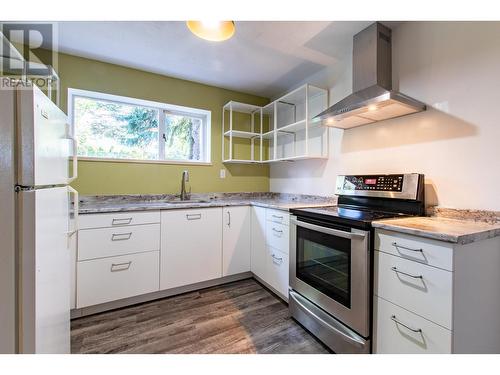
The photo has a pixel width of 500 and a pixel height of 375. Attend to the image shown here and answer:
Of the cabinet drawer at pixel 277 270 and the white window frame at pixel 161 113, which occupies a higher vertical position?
the white window frame at pixel 161 113

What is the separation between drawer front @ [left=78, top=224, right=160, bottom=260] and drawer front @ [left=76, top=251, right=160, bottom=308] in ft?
0.17

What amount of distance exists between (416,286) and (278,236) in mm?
1118

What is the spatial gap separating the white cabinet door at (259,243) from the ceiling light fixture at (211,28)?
151cm

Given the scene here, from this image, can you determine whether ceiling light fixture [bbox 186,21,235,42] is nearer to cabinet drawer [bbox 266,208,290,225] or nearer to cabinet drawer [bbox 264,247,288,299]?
cabinet drawer [bbox 266,208,290,225]

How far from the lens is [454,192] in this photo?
1450mm

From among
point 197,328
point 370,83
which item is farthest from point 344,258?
point 370,83

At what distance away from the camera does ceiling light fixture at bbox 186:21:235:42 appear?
133 cm

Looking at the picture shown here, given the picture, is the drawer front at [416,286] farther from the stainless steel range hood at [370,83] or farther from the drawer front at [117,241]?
the drawer front at [117,241]

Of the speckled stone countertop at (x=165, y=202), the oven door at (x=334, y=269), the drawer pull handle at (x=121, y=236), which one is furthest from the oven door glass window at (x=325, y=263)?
the drawer pull handle at (x=121, y=236)

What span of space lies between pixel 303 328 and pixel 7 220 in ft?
5.96

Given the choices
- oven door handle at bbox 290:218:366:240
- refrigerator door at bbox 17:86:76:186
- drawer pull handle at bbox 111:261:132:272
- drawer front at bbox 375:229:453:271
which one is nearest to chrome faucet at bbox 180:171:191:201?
drawer pull handle at bbox 111:261:132:272

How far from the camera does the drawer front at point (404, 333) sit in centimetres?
101

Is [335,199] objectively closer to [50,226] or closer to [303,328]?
[303,328]

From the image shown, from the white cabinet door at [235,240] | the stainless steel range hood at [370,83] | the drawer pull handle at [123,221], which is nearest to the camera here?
the stainless steel range hood at [370,83]
